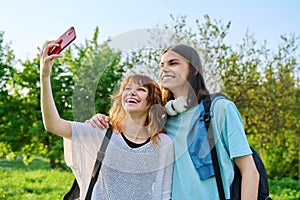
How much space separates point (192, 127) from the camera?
87.4 inches

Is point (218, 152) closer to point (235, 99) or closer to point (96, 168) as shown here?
point (96, 168)

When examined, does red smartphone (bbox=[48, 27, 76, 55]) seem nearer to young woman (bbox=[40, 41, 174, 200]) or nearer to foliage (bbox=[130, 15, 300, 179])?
young woman (bbox=[40, 41, 174, 200])

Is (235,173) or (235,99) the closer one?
(235,173)

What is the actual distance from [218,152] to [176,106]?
0.31 m

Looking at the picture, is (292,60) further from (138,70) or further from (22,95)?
(138,70)

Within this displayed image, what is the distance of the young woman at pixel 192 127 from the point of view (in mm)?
2131

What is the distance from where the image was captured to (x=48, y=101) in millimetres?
2148

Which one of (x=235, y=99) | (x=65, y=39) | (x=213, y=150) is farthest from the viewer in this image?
(x=235, y=99)

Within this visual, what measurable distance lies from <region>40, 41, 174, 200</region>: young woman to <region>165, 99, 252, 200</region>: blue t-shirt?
63 mm

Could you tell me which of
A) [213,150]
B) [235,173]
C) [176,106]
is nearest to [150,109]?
[176,106]

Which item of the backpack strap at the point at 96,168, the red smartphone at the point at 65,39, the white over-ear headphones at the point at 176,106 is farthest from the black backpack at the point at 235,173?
the red smartphone at the point at 65,39

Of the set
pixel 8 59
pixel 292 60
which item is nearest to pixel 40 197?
pixel 292 60

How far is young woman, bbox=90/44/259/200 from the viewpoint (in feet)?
6.99

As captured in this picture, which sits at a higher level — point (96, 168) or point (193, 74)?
point (193, 74)
